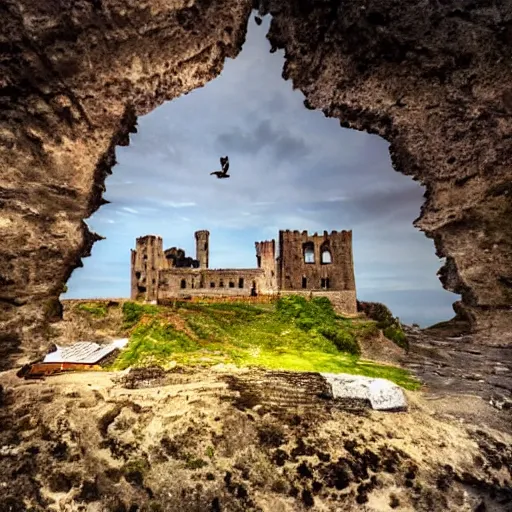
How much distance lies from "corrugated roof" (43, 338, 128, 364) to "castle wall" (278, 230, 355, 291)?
25272 millimetres

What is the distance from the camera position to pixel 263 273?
1612 inches

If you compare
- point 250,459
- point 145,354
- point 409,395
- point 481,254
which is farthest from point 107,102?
point 145,354

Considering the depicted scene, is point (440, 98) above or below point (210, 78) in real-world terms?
below

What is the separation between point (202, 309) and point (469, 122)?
70.1ft

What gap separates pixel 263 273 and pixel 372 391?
101ft

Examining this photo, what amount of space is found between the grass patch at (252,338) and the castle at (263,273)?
11739 mm

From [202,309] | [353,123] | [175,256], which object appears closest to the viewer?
[353,123]

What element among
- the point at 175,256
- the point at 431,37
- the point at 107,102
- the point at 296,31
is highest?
the point at 175,256

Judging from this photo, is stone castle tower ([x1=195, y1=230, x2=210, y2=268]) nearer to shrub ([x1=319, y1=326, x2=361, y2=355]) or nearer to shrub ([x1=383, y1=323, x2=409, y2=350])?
shrub ([x1=319, y1=326, x2=361, y2=355])

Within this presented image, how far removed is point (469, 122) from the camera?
4805 mm

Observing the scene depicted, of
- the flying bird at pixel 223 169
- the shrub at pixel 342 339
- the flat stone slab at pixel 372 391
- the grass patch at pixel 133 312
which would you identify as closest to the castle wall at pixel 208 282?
the grass patch at pixel 133 312

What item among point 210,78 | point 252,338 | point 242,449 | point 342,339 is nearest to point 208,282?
point 252,338

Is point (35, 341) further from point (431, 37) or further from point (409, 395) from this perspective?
point (409, 395)

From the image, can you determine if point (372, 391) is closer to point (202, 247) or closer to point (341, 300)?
point (341, 300)
